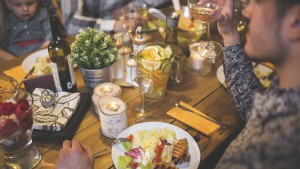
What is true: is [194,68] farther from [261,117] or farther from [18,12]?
[18,12]

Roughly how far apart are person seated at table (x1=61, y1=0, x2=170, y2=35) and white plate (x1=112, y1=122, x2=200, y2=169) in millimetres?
976

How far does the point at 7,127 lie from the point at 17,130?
4cm

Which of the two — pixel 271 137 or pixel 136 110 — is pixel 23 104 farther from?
pixel 271 137

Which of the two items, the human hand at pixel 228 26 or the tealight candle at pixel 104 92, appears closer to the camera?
the tealight candle at pixel 104 92

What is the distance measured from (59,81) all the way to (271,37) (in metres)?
0.89

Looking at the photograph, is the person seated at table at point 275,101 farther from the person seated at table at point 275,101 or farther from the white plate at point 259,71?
the white plate at point 259,71

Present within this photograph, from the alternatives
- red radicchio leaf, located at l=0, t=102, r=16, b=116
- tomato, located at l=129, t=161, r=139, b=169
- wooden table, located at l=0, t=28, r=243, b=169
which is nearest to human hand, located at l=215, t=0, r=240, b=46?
wooden table, located at l=0, t=28, r=243, b=169

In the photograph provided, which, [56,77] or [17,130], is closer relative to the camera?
[17,130]

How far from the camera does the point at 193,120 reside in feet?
4.02

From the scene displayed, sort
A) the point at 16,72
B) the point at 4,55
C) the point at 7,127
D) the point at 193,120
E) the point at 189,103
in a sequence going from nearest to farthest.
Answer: the point at 7,127 → the point at 193,120 → the point at 189,103 → the point at 16,72 → the point at 4,55

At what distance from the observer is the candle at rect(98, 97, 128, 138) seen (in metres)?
1.10

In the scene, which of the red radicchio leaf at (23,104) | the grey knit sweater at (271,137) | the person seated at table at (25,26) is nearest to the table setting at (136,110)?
the red radicchio leaf at (23,104)

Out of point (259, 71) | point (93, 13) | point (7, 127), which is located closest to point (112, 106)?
point (7, 127)

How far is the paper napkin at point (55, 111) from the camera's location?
44.0 inches
